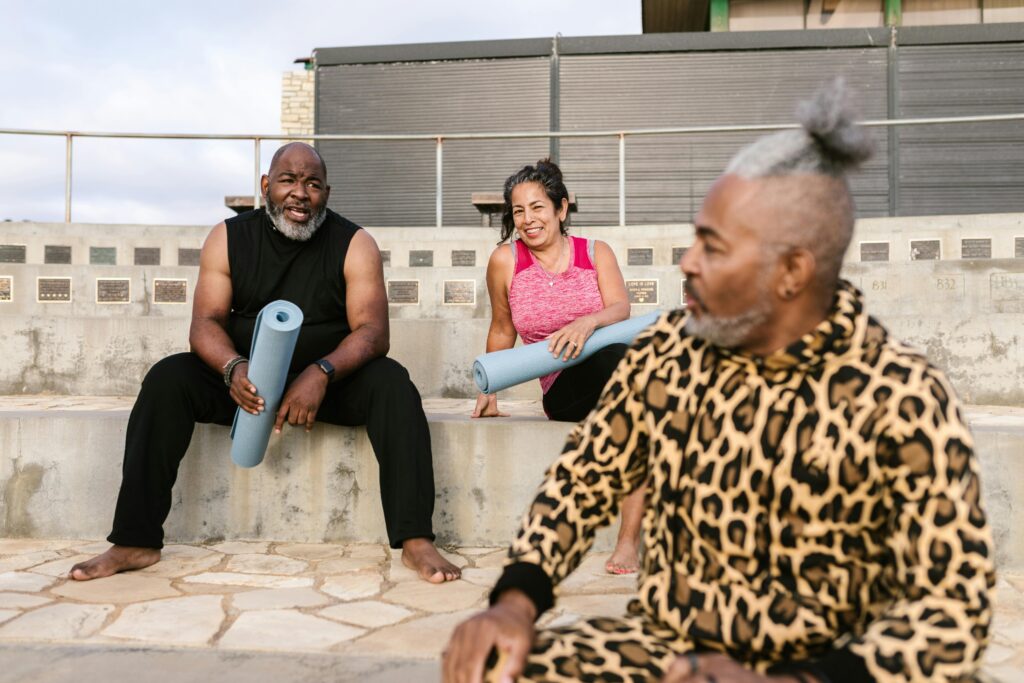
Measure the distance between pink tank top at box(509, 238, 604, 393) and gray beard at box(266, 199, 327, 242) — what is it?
0.84 m

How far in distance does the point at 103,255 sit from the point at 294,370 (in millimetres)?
5004

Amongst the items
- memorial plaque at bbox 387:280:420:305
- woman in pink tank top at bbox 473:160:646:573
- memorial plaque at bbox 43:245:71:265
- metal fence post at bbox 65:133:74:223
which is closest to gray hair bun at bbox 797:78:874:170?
woman in pink tank top at bbox 473:160:646:573

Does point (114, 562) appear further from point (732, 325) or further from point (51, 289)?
point (51, 289)

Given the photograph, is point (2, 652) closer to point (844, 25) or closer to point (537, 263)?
point (537, 263)

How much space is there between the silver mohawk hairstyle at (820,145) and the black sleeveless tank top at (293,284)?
2536 mm

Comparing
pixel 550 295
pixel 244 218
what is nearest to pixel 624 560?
pixel 550 295

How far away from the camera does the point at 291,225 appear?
11.6 feet

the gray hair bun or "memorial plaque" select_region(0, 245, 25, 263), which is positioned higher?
"memorial plaque" select_region(0, 245, 25, 263)

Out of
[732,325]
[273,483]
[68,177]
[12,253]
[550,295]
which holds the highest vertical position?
[68,177]

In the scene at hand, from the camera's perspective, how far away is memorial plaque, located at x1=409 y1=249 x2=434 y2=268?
25.6 ft

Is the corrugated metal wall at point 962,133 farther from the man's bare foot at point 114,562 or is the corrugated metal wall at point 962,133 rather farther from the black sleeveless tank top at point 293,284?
the man's bare foot at point 114,562

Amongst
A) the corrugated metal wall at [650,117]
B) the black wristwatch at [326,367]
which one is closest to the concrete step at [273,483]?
the black wristwatch at [326,367]

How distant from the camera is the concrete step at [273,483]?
12.0 ft

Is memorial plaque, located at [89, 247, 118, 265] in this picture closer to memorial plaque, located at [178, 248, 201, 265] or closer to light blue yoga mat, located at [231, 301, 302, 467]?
memorial plaque, located at [178, 248, 201, 265]
